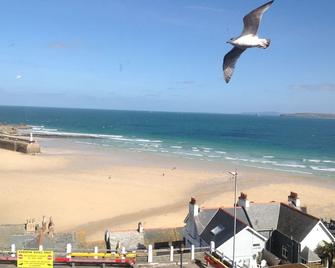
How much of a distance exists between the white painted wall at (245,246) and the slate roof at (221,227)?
0.27 m

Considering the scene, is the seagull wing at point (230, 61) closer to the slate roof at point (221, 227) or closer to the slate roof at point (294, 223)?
the slate roof at point (221, 227)

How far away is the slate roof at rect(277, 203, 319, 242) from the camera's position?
74.7 ft

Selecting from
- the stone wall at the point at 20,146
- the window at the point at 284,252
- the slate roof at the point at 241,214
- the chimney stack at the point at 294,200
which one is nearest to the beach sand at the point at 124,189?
the stone wall at the point at 20,146

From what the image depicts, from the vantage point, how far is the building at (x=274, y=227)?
22.6 meters

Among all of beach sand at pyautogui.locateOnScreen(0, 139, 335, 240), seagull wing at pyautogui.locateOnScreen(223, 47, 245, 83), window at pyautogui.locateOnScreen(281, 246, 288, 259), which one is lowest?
beach sand at pyautogui.locateOnScreen(0, 139, 335, 240)

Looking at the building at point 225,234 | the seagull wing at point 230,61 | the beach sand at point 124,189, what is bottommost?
the beach sand at point 124,189

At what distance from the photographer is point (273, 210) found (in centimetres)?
2534

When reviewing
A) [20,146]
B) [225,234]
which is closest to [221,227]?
[225,234]


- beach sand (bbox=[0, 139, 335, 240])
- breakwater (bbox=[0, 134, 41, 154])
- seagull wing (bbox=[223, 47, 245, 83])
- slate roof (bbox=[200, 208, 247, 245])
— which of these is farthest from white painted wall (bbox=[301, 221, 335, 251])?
breakwater (bbox=[0, 134, 41, 154])

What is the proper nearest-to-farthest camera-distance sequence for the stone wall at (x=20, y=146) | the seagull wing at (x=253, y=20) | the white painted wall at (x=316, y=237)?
1. the seagull wing at (x=253, y=20)
2. the white painted wall at (x=316, y=237)
3. the stone wall at (x=20, y=146)

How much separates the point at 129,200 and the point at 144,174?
14317 mm

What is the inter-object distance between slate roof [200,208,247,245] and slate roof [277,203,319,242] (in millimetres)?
2594

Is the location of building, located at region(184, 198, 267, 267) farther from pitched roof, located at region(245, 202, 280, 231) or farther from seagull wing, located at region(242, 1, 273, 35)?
seagull wing, located at region(242, 1, 273, 35)

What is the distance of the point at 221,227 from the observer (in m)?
23.3
